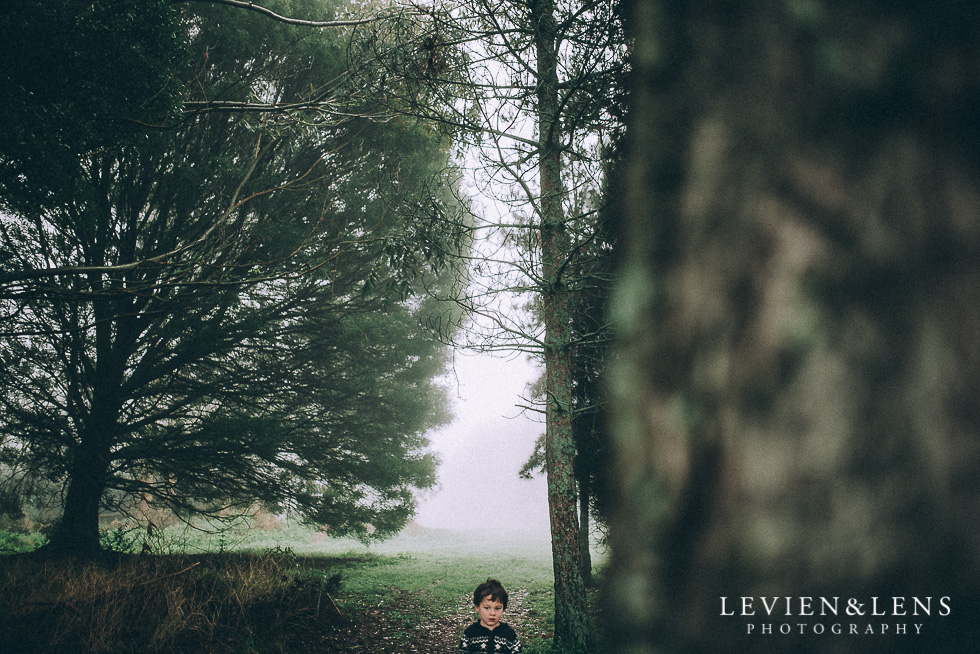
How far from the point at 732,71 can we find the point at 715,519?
0.56 meters

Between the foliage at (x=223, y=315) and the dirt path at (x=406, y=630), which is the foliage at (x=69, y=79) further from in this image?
the dirt path at (x=406, y=630)

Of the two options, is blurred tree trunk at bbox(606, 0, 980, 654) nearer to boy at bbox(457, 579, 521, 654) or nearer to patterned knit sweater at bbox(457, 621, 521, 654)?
boy at bbox(457, 579, 521, 654)

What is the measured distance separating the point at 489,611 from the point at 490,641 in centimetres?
20

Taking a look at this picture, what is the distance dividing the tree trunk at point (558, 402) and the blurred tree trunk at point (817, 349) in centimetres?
515

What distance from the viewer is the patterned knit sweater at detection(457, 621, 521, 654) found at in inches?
140

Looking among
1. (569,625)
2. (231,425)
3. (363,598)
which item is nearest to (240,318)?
(231,425)

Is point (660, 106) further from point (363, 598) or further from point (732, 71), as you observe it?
point (363, 598)

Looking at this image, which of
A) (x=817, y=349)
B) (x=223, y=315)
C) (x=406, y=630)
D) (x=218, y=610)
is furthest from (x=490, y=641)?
(x=223, y=315)

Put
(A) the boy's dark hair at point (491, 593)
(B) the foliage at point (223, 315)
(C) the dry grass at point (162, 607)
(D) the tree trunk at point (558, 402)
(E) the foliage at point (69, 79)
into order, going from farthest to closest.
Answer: (B) the foliage at point (223, 315) → (D) the tree trunk at point (558, 402) → (C) the dry grass at point (162, 607) → (E) the foliage at point (69, 79) → (A) the boy's dark hair at point (491, 593)

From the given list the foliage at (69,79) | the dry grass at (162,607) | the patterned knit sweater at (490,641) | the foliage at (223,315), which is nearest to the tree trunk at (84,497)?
the foliage at (223,315)

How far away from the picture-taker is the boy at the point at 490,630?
3.56 meters

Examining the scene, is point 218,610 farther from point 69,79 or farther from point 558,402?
point 69,79

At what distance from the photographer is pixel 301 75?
10320mm

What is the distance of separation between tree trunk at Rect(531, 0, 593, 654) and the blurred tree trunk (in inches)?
203
